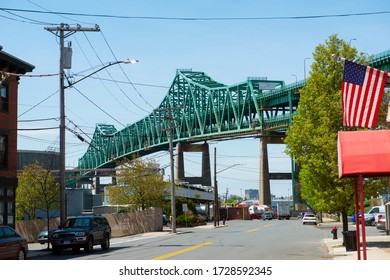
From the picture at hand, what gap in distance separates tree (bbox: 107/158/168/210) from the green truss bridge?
446cm

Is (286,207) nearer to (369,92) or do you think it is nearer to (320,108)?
(320,108)

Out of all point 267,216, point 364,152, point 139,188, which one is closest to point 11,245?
point 364,152

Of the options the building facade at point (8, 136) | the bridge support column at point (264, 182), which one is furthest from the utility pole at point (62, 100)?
the bridge support column at point (264, 182)

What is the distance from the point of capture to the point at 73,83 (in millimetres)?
35594

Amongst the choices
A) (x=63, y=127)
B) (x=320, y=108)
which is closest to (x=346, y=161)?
(x=320, y=108)

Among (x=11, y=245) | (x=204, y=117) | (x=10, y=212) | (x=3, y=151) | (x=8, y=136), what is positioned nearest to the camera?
(x=11, y=245)

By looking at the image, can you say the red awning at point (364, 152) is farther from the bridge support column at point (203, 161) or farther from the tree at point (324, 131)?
the bridge support column at point (203, 161)

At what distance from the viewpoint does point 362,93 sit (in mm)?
18172

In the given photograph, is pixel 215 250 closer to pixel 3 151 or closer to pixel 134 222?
pixel 3 151

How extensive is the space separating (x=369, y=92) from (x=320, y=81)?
13541mm

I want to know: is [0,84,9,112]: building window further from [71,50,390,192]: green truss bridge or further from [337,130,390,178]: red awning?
[71,50,390,192]: green truss bridge

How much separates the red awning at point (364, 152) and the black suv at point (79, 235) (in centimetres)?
1703


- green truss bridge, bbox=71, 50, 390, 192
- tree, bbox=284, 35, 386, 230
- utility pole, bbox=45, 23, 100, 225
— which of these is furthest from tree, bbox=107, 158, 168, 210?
tree, bbox=284, 35, 386, 230

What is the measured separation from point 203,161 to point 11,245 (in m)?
91.9
